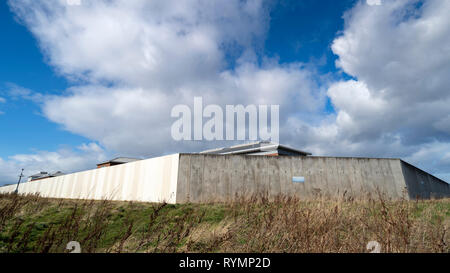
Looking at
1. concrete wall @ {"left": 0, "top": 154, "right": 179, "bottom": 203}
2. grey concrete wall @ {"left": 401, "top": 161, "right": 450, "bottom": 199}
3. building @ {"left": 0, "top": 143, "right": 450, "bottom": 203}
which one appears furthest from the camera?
grey concrete wall @ {"left": 401, "top": 161, "right": 450, "bottom": 199}

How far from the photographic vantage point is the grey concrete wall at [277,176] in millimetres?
12320

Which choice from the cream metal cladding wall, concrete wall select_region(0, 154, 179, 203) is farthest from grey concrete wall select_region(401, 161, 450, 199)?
concrete wall select_region(0, 154, 179, 203)

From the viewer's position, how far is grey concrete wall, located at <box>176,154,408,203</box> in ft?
40.4

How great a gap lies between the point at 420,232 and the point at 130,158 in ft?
145

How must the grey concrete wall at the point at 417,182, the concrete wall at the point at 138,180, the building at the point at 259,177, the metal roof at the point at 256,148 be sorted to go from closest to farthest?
the building at the point at 259,177 → the concrete wall at the point at 138,180 → the grey concrete wall at the point at 417,182 → the metal roof at the point at 256,148

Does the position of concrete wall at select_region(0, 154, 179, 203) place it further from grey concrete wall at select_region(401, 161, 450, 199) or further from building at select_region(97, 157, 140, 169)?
building at select_region(97, 157, 140, 169)

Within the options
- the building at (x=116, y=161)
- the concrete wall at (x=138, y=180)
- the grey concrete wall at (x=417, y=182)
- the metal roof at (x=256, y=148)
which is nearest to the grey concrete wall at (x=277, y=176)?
the concrete wall at (x=138, y=180)

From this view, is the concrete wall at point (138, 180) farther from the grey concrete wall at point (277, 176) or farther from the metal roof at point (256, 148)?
the metal roof at point (256, 148)

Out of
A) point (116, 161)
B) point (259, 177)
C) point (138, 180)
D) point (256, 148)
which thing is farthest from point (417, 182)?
point (116, 161)

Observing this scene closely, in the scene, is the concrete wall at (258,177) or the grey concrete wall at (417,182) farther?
the grey concrete wall at (417,182)

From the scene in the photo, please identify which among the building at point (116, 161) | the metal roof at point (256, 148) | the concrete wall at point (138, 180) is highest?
the metal roof at point (256, 148)

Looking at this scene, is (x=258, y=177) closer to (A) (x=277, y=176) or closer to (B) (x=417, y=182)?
(A) (x=277, y=176)

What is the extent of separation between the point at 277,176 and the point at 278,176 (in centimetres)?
6
